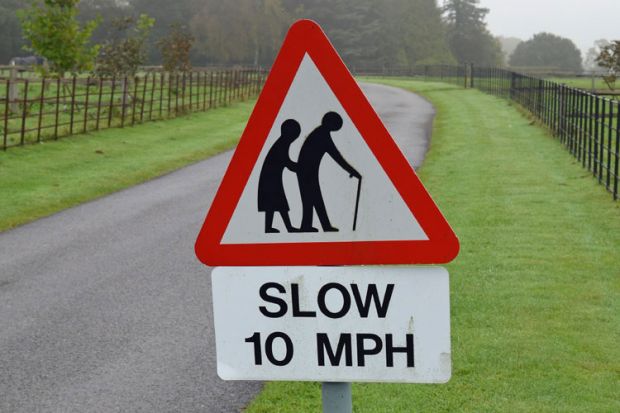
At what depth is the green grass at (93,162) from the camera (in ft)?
54.1

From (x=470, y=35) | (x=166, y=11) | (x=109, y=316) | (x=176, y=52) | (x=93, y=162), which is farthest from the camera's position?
(x=470, y=35)

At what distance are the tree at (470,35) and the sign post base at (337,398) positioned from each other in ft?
391

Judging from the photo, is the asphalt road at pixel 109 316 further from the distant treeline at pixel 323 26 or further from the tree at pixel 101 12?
the tree at pixel 101 12

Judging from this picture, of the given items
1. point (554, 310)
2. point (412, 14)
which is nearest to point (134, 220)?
point (554, 310)

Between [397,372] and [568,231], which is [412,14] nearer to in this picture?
[568,231]

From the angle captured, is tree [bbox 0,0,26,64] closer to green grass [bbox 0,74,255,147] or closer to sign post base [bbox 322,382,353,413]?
green grass [bbox 0,74,255,147]

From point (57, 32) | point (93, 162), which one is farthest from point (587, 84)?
point (93, 162)

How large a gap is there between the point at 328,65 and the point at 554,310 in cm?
602

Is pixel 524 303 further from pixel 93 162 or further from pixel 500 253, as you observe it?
pixel 93 162

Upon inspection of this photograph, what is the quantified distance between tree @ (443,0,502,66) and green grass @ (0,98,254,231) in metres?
93.6

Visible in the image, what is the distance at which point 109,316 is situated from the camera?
8812 mm

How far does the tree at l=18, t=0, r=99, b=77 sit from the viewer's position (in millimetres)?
31516

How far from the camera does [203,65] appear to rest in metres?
103

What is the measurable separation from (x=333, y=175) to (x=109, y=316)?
20.6ft
